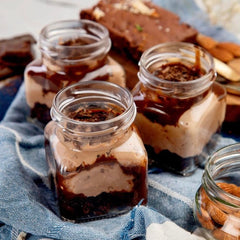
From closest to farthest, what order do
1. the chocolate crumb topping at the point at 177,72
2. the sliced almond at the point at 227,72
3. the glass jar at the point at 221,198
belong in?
1. the glass jar at the point at 221,198
2. the chocolate crumb topping at the point at 177,72
3. the sliced almond at the point at 227,72

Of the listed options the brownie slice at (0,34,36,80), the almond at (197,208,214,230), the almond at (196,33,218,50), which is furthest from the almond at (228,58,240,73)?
the brownie slice at (0,34,36,80)

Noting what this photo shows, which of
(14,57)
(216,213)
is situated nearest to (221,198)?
(216,213)

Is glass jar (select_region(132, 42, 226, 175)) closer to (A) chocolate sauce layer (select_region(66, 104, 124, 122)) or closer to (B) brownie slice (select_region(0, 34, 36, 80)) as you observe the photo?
(A) chocolate sauce layer (select_region(66, 104, 124, 122))

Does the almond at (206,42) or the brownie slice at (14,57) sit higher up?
the almond at (206,42)

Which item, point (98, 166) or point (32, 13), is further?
point (32, 13)

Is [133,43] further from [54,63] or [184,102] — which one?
[184,102]

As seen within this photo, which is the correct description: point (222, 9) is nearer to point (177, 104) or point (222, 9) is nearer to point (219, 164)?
point (177, 104)

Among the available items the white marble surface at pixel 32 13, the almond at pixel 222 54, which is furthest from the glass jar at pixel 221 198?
the white marble surface at pixel 32 13

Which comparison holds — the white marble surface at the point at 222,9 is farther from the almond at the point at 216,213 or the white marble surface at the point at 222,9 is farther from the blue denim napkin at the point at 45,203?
the almond at the point at 216,213
